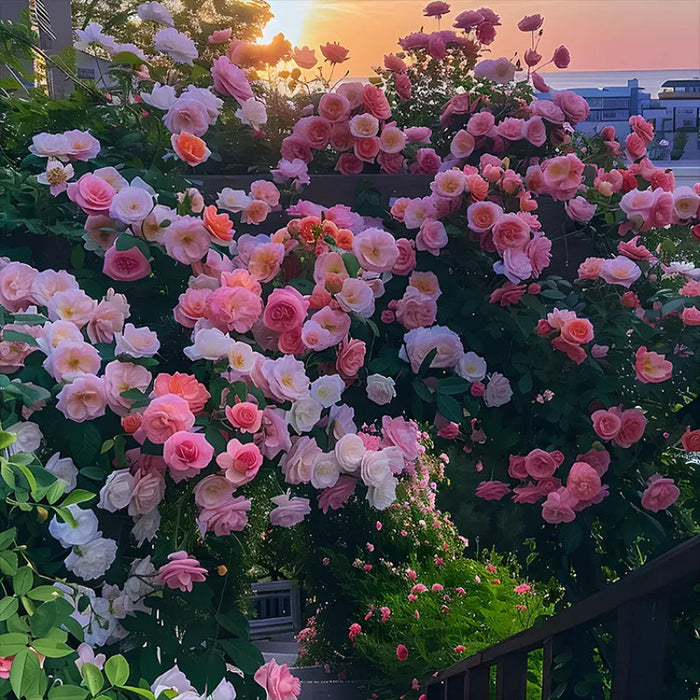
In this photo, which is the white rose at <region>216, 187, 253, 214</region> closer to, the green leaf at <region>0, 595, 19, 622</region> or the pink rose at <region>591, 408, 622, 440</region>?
the pink rose at <region>591, 408, 622, 440</region>

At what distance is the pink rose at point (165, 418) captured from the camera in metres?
1.09

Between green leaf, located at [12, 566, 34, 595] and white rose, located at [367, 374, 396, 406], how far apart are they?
68 centimetres

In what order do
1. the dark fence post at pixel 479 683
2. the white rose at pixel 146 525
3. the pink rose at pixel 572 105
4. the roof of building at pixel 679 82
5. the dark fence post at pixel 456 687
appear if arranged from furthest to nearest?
1. the roof of building at pixel 679 82
2. the dark fence post at pixel 456 687
3. the dark fence post at pixel 479 683
4. the pink rose at pixel 572 105
5. the white rose at pixel 146 525

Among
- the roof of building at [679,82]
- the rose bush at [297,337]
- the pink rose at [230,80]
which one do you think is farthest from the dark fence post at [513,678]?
the roof of building at [679,82]

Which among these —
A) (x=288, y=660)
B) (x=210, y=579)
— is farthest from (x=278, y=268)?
(x=288, y=660)

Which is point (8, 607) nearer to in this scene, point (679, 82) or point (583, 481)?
point (583, 481)

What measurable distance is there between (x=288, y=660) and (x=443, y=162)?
6.01 meters

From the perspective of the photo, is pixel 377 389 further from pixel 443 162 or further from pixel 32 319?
pixel 443 162

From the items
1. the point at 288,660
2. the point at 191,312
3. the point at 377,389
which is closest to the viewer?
the point at 191,312

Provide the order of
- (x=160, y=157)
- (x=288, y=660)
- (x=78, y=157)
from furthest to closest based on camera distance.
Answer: (x=288, y=660)
(x=160, y=157)
(x=78, y=157)

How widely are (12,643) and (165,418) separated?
1.21 feet

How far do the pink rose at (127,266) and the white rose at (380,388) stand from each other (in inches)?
17.8

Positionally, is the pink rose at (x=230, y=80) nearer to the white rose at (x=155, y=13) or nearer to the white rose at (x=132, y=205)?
the white rose at (x=155, y=13)

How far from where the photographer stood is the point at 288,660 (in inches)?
273
